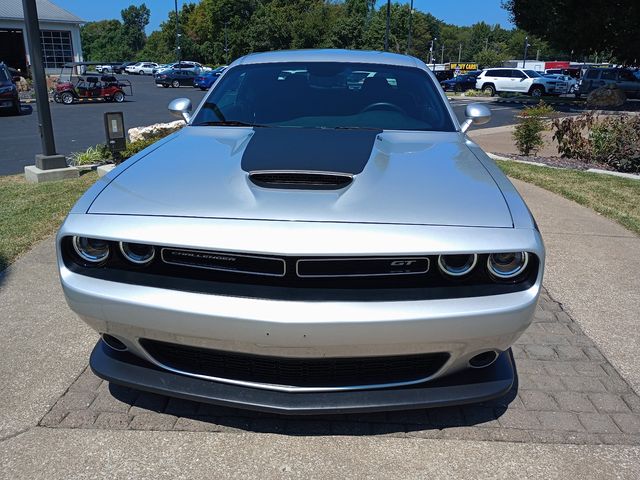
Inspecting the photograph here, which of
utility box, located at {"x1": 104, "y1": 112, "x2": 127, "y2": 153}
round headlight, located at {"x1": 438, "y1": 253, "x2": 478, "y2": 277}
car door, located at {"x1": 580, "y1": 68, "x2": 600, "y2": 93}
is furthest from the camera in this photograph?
car door, located at {"x1": 580, "y1": 68, "x2": 600, "y2": 93}

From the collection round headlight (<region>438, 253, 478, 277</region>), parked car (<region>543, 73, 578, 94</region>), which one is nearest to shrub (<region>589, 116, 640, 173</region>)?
round headlight (<region>438, 253, 478, 277</region>)

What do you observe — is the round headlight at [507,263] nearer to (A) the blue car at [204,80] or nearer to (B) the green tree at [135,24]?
(A) the blue car at [204,80]

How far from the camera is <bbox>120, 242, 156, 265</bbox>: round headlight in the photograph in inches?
91.0

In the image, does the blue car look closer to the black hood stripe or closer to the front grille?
the black hood stripe

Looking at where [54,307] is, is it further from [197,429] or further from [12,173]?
[12,173]

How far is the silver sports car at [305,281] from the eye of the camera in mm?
2121

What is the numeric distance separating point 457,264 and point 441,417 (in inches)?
33.3

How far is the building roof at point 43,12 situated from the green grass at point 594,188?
126 feet

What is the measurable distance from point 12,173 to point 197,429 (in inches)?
316

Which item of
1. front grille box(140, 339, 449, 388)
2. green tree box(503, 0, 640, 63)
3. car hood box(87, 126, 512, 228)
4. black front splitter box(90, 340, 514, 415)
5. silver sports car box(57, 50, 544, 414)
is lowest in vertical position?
black front splitter box(90, 340, 514, 415)

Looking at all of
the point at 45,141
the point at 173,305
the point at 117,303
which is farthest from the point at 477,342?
the point at 45,141

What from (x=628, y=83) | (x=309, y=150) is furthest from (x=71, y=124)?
(x=628, y=83)

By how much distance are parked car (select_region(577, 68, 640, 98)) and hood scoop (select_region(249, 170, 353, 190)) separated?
3212 centimetres

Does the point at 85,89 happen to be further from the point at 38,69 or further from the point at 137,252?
the point at 137,252
